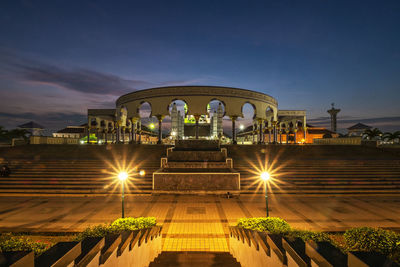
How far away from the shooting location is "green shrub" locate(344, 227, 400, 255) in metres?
3.28

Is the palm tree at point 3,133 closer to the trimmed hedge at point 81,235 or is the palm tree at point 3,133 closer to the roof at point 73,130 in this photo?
the roof at point 73,130

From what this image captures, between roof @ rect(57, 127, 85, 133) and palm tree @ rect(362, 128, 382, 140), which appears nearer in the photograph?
palm tree @ rect(362, 128, 382, 140)

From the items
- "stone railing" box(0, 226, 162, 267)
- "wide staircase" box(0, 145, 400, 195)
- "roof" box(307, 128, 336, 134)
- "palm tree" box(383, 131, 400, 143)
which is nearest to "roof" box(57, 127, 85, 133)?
"wide staircase" box(0, 145, 400, 195)

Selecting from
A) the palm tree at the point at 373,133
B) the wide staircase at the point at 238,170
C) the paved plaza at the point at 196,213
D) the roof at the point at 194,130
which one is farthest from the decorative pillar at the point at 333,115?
the paved plaza at the point at 196,213

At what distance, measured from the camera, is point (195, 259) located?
577cm

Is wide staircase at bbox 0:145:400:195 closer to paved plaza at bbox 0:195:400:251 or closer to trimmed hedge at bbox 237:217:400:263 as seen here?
paved plaza at bbox 0:195:400:251

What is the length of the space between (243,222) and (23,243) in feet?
15.4

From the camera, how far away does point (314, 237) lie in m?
3.93

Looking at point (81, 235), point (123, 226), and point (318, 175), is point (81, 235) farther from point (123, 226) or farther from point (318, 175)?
point (318, 175)

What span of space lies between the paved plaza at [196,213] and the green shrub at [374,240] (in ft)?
13.7

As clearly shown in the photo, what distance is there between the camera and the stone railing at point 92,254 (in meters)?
2.04

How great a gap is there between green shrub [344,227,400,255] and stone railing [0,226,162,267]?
13.3 ft

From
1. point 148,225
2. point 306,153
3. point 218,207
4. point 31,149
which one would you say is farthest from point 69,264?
point 31,149

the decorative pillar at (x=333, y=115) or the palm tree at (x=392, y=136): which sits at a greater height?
the decorative pillar at (x=333, y=115)
